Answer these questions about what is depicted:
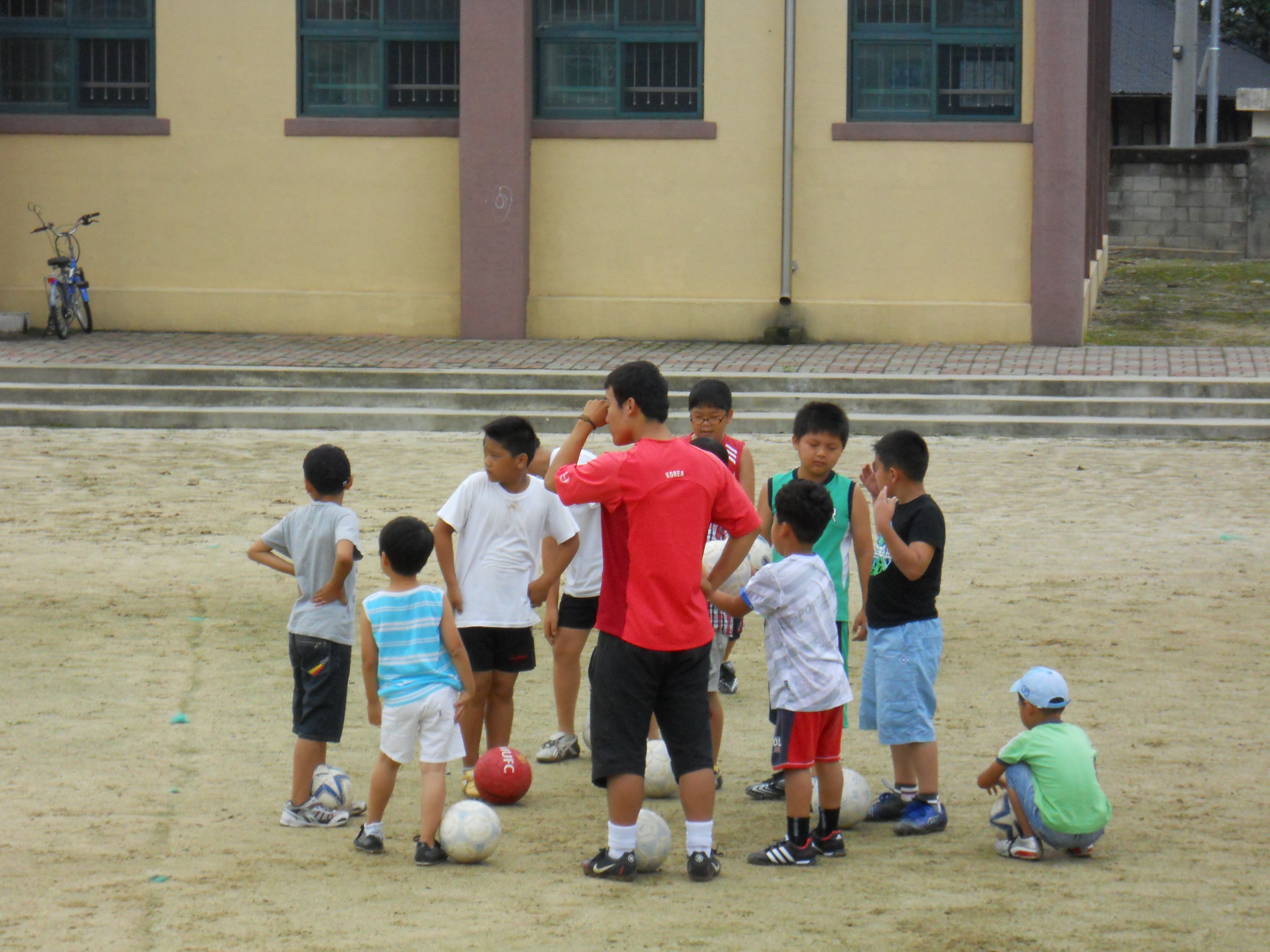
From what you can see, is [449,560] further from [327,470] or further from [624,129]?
[624,129]

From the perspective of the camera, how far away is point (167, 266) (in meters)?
18.5

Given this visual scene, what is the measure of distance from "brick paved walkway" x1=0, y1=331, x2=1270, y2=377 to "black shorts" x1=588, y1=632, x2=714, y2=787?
414 inches

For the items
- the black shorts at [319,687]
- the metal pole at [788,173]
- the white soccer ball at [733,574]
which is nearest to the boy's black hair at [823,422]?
the white soccer ball at [733,574]

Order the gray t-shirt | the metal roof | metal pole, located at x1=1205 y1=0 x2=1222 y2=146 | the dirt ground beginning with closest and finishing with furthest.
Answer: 1. the dirt ground
2. the gray t-shirt
3. metal pole, located at x1=1205 y1=0 x2=1222 y2=146
4. the metal roof

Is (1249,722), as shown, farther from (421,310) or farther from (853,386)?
(421,310)

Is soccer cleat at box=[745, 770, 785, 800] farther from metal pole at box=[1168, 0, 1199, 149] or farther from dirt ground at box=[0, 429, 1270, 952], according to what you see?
metal pole at box=[1168, 0, 1199, 149]

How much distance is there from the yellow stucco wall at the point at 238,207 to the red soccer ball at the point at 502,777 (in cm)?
1293

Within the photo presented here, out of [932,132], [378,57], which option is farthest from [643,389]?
[378,57]

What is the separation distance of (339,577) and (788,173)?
12861 mm

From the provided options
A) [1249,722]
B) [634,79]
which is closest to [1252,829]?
[1249,722]

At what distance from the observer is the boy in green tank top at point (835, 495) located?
5.57 metres

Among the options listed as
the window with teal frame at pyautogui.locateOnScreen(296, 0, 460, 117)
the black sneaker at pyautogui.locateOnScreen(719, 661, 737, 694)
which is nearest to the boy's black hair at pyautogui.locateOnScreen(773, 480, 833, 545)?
the black sneaker at pyautogui.locateOnScreen(719, 661, 737, 694)

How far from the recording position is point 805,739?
201 inches

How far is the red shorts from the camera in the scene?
5102 mm
